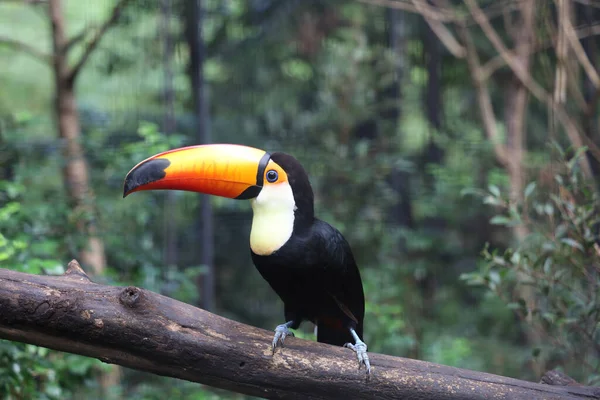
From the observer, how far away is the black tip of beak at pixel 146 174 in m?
1.86

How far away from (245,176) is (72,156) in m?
1.54

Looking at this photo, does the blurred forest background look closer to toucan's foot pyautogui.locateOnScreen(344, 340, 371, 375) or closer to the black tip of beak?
the black tip of beak

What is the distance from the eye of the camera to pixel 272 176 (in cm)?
195

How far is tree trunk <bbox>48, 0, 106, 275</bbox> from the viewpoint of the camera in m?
2.85

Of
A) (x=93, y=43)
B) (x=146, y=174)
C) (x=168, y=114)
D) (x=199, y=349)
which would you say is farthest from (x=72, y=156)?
Result: (x=199, y=349)

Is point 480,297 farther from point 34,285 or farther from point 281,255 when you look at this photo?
point 34,285

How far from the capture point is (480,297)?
16.9ft

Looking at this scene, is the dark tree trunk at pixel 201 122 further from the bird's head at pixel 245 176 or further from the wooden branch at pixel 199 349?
the wooden branch at pixel 199 349

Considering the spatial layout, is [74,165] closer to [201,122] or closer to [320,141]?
[201,122]

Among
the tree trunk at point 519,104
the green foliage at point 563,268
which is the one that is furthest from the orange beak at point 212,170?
the tree trunk at point 519,104

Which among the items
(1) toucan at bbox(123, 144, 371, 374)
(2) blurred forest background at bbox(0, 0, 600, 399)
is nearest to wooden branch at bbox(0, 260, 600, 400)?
(1) toucan at bbox(123, 144, 371, 374)

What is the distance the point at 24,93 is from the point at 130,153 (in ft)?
9.79

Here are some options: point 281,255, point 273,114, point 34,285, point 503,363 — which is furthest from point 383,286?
point 34,285

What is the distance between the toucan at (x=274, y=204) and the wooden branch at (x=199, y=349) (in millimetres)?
118
